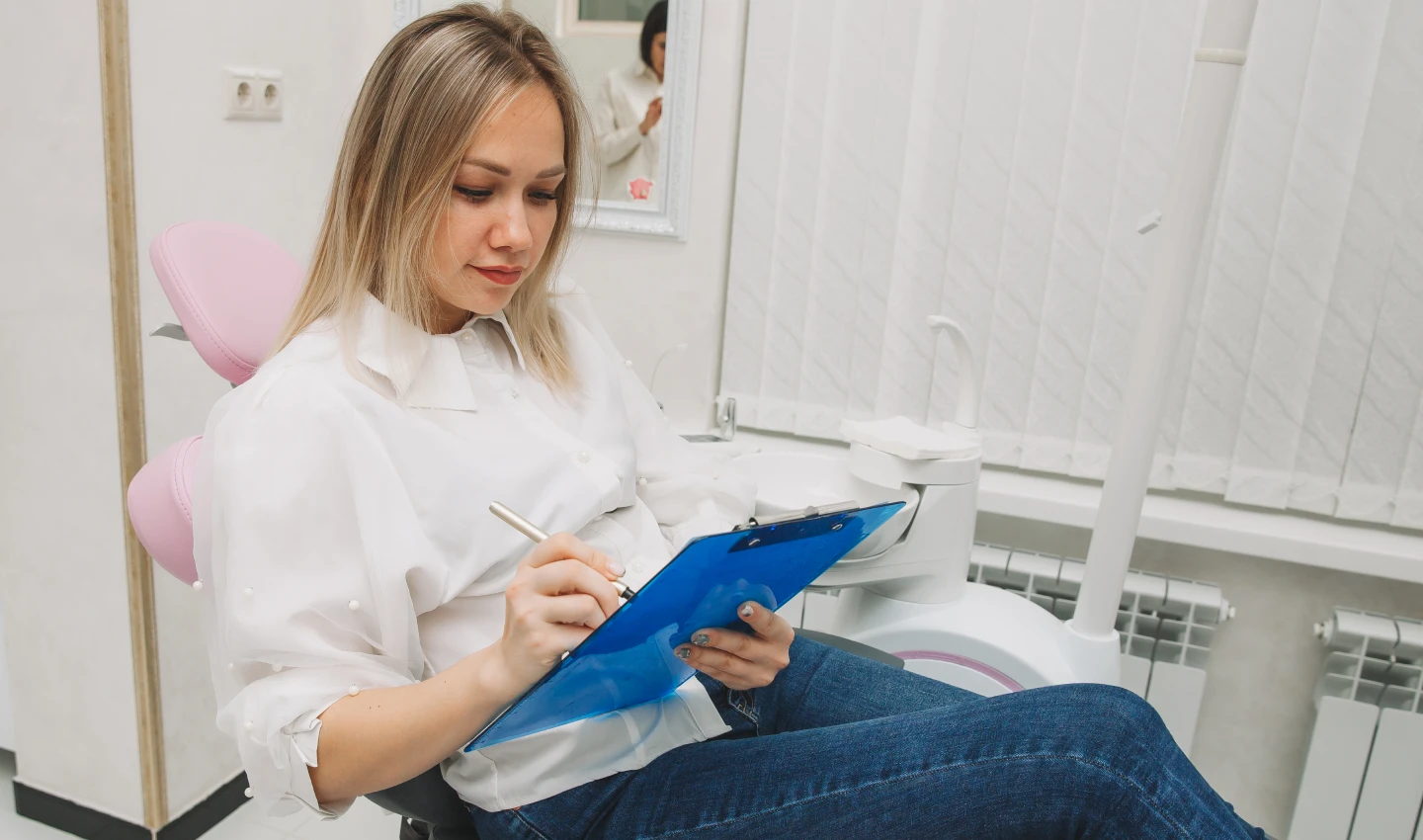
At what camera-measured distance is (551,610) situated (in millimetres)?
833

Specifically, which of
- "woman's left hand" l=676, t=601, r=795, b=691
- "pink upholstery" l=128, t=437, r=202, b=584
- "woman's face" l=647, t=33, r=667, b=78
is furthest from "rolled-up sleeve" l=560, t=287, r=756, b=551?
"woman's face" l=647, t=33, r=667, b=78

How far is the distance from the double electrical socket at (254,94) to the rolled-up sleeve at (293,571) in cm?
93

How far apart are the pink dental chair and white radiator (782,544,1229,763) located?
1069 millimetres

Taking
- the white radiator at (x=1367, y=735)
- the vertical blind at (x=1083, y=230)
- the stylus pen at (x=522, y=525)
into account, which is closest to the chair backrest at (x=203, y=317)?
the stylus pen at (x=522, y=525)

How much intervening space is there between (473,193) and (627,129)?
1.07 meters

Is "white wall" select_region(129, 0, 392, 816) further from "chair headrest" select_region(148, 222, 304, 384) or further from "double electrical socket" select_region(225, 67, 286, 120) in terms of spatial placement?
"chair headrest" select_region(148, 222, 304, 384)

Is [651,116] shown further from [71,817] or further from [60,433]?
[71,817]

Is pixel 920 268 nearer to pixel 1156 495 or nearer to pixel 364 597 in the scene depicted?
pixel 1156 495

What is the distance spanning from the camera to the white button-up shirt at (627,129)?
2.04m

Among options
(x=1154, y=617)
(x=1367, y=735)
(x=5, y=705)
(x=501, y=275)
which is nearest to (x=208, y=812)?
(x=5, y=705)

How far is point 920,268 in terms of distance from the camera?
2004 millimetres

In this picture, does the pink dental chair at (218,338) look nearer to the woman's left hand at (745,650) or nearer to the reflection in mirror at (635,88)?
the woman's left hand at (745,650)

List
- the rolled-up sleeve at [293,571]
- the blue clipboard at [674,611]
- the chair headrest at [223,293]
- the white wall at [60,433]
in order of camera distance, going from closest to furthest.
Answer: the blue clipboard at [674,611]
the rolled-up sleeve at [293,571]
the chair headrest at [223,293]
the white wall at [60,433]

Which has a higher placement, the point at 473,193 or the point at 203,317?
the point at 473,193
